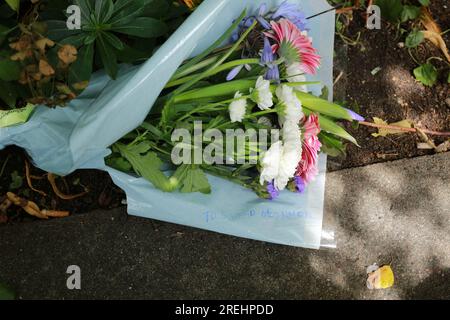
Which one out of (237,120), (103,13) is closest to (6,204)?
(103,13)

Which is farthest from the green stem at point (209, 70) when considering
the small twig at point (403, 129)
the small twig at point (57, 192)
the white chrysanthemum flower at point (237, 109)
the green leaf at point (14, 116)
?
the small twig at point (403, 129)

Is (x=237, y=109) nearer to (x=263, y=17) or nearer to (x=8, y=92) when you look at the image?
(x=263, y=17)

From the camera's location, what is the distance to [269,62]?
51.3 inches

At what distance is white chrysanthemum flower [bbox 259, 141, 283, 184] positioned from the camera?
126 cm

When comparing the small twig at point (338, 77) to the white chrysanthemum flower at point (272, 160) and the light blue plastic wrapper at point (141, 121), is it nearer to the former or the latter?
→ the light blue plastic wrapper at point (141, 121)

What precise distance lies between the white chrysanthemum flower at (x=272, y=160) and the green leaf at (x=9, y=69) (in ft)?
1.97

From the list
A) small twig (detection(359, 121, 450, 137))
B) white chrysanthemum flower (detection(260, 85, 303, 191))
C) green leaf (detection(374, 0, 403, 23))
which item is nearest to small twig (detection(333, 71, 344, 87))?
small twig (detection(359, 121, 450, 137))

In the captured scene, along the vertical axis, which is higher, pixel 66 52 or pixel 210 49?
pixel 66 52

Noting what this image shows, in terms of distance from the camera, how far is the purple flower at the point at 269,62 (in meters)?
1.30

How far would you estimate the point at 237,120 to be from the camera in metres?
1.30

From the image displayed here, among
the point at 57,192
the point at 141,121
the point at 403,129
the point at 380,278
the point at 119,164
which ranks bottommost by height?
the point at 380,278

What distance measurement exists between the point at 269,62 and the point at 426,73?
862 mm

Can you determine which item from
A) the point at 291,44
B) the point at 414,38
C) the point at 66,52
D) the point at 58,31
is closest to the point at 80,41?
the point at 58,31

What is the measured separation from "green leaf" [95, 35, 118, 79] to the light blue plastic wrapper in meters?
0.04
